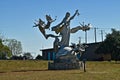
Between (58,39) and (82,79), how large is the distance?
14.8 metres

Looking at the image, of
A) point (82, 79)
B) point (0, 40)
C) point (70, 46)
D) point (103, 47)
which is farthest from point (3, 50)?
point (82, 79)

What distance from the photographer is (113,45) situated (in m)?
72.6

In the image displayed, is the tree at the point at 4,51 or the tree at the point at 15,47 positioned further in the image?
the tree at the point at 15,47

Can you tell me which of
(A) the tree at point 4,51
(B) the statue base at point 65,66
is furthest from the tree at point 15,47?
(B) the statue base at point 65,66

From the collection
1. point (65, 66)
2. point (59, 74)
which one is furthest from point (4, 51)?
point (59, 74)

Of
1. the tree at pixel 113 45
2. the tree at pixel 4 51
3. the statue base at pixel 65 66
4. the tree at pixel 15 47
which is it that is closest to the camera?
the statue base at pixel 65 66

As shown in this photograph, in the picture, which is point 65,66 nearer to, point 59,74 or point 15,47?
point 59,74

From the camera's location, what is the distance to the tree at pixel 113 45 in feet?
236

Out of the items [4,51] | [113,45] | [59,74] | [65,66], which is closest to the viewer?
[59,74]

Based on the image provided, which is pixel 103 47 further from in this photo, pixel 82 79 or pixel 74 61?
pixel 82 79

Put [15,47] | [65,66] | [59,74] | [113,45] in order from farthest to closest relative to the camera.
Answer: [15,47] < [113,45] < [65,66] < [59,74]

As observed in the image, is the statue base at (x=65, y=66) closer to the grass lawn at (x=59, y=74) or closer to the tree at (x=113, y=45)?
the grass lawn at (x=59, y=74)

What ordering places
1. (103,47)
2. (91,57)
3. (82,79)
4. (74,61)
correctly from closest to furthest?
(82,79) < (74,61) < (103,47) < (91,57)

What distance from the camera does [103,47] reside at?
76312 millimetres
